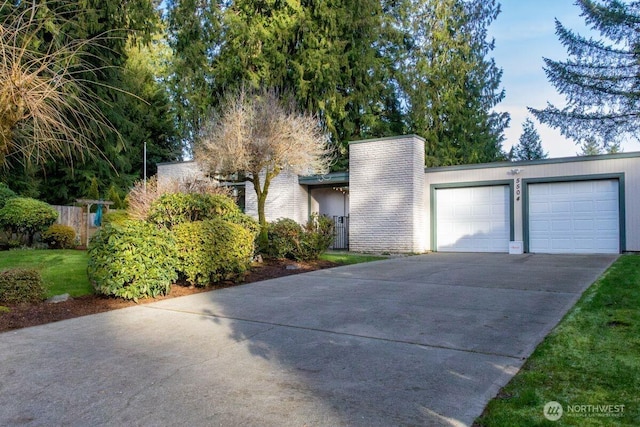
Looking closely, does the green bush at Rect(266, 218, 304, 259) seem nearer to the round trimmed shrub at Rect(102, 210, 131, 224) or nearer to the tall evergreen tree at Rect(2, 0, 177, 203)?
the round trimmed shrub at Rect(102, 210, 131, 224)

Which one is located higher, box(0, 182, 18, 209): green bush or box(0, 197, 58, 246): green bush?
box(0, 182, 18, 209): green bush

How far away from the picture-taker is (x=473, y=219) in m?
16.3

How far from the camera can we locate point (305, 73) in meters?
21.0

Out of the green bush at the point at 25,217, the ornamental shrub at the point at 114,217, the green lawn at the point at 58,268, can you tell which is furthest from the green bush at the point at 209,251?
the green bush at the point at 25,217

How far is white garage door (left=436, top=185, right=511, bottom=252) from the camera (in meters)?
15.7

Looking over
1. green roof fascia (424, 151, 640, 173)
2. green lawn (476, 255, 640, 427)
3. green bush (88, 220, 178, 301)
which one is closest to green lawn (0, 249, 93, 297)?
green bush (88, 220, 178, 301)

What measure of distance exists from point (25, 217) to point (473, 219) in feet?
48.8

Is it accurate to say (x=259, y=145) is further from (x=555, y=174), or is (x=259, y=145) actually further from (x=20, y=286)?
(x=555, y=174)

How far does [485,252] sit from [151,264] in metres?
12.0

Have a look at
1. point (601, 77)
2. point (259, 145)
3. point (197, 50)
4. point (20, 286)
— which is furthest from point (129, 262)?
point (601, 77)

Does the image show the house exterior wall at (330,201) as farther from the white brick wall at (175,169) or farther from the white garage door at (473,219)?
the white brick wall at (175,169)

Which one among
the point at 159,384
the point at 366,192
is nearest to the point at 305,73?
the point at 366,192

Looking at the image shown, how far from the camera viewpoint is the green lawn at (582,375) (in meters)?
2.90

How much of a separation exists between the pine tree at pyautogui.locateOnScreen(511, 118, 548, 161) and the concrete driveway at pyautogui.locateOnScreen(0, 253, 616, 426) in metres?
41.0
